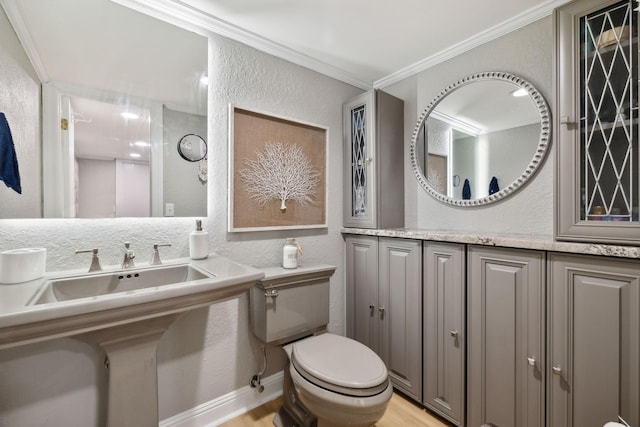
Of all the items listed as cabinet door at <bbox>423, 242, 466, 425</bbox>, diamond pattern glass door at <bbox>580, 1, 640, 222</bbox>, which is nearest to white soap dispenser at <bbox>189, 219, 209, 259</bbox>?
cabinet door at <bbox>423, 242, 466, 425</bbox>

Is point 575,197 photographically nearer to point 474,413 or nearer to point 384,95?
point 474,413

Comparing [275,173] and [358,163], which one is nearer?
[275,173]

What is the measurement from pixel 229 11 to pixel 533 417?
251cm

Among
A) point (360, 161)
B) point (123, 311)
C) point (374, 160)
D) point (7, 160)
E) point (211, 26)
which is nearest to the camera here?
point (123, 311)

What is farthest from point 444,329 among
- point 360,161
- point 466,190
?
point 360,161

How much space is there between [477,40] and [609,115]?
3.10 feet

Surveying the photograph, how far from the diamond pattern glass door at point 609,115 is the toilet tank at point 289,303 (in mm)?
1342

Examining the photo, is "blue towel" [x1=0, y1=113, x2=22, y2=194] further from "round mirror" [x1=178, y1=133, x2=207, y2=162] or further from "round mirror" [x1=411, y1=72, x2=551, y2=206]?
"round mirror" [x1=411, y1=72, x2=551, y2=206]

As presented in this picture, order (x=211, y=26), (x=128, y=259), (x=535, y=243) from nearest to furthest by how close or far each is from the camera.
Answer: (x=535, y=243), (x=128, y=259), (x=211, y=26)

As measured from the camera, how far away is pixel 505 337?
1.34 metres

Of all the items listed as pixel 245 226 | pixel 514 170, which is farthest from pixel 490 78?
pixel 245 226

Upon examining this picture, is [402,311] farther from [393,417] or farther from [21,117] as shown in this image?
[21,117]

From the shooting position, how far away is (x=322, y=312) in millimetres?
1759

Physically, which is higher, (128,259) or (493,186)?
(493,186)
